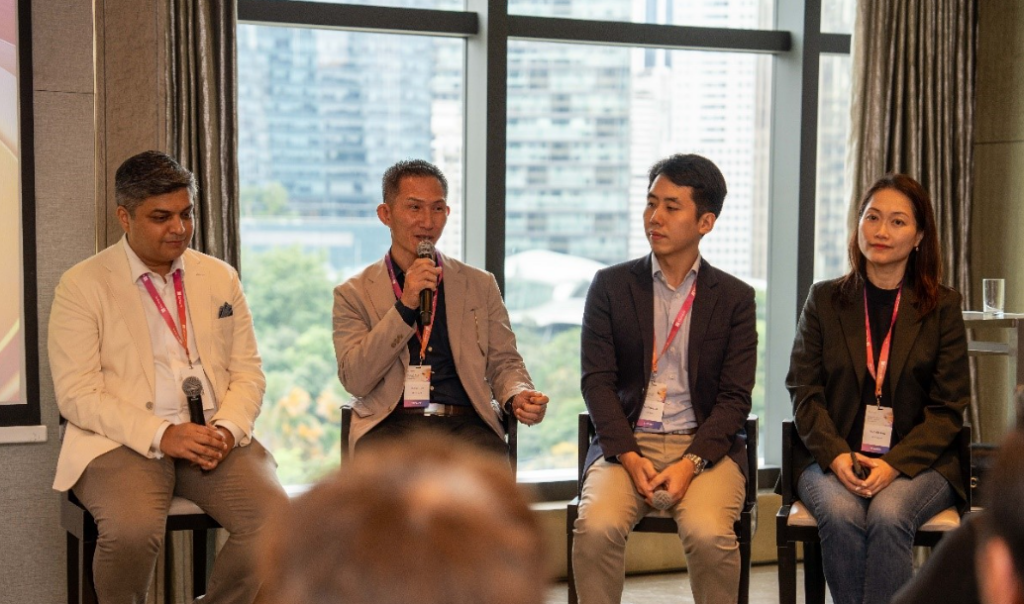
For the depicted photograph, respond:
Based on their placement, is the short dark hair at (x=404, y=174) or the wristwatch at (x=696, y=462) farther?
the short dark hair at (x=404, y=174)

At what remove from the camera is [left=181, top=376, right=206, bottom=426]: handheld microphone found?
10.9ft

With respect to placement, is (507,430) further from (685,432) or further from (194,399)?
(194,399)

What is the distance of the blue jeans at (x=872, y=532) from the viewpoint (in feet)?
10.2

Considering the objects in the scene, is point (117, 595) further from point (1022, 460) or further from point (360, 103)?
point (1022, 460)

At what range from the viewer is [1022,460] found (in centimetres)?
85

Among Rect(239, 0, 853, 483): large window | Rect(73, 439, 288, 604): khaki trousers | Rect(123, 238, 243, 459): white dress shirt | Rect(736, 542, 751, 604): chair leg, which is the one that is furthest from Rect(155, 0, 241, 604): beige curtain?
Rect(736, 542, 751, 604): chair leg

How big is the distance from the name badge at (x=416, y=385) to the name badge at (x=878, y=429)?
140 cm

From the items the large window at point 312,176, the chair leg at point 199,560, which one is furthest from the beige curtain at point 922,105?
the chair leg at point 199,560

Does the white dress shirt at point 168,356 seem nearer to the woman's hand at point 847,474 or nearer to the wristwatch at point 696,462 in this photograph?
the wristwatch at point 696,462

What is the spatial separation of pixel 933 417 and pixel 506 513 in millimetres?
2981

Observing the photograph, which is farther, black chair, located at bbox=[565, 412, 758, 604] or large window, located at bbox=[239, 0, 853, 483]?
large window, located at bbox=[239, 0, 853, 483]

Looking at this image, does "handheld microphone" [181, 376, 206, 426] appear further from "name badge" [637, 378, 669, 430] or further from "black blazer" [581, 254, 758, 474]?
"name badge" [637, 378, 669, 430]

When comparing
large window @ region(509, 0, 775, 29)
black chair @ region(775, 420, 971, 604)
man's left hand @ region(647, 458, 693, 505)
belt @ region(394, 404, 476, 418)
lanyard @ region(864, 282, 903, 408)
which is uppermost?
large window @ region(509, 0, 775, 29)

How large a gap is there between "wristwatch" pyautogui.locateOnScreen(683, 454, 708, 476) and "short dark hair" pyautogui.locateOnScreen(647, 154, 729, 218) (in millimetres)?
797
